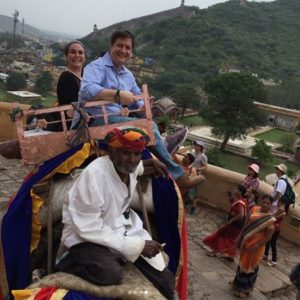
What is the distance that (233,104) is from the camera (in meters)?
42.2

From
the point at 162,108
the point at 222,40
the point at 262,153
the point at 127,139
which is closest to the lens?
the point at 127,139

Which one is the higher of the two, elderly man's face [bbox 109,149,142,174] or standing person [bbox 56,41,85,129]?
standing person [bbox 56,41,85,129]

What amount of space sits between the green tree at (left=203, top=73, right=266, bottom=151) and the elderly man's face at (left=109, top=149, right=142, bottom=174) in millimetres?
39836

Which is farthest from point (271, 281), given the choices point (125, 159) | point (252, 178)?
point (125, 159)

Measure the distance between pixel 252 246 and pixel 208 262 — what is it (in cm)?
93

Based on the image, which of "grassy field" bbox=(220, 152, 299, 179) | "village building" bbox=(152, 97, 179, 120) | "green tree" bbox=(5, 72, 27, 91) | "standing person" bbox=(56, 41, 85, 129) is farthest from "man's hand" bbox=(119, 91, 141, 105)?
"green tree" bbox=(5, 72, 27, 91)

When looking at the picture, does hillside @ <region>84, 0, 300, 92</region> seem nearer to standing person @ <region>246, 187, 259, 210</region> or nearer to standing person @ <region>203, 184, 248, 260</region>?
standing person @ <region>246, 187, 259, 210</region>

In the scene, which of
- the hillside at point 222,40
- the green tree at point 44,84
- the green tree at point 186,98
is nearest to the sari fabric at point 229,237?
the green tree at point 186,98

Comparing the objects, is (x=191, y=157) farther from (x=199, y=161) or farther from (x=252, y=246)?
(x=252, y=246)

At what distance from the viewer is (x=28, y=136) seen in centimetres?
312

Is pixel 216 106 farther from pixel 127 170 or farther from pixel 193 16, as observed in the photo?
pixel 193 16

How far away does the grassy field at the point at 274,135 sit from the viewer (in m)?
49.1

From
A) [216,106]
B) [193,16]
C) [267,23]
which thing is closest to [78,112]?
[216,106]

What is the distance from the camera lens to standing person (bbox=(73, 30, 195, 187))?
3156mm
